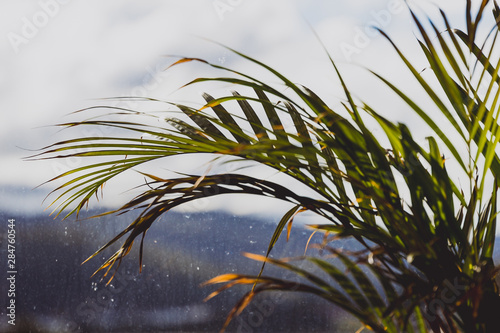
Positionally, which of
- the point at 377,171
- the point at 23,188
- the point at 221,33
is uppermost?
the point at 221,33

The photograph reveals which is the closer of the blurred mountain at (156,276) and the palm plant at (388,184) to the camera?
the palm plant at (388,184)

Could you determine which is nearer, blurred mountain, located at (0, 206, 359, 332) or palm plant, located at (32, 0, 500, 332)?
palm plant, located at (32, 0, 500, 332)

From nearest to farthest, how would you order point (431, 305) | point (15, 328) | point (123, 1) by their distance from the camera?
point (431, 305), point (123, 1), point (15, 328)

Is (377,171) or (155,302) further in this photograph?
(155,302)

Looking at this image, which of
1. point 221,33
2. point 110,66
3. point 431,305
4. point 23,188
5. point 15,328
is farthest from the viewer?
point 15,328

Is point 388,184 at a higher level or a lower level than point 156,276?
higher

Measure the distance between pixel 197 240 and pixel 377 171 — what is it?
3085mm

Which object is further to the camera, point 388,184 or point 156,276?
point 156,276

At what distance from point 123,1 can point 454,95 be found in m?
2.15

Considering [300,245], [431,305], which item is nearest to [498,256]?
[300,245]

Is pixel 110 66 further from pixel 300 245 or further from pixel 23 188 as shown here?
pixel 300 245

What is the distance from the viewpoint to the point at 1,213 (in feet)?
11.0

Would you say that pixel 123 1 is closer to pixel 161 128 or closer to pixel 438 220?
pixel 161 128

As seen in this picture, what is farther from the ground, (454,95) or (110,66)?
(110,66)
